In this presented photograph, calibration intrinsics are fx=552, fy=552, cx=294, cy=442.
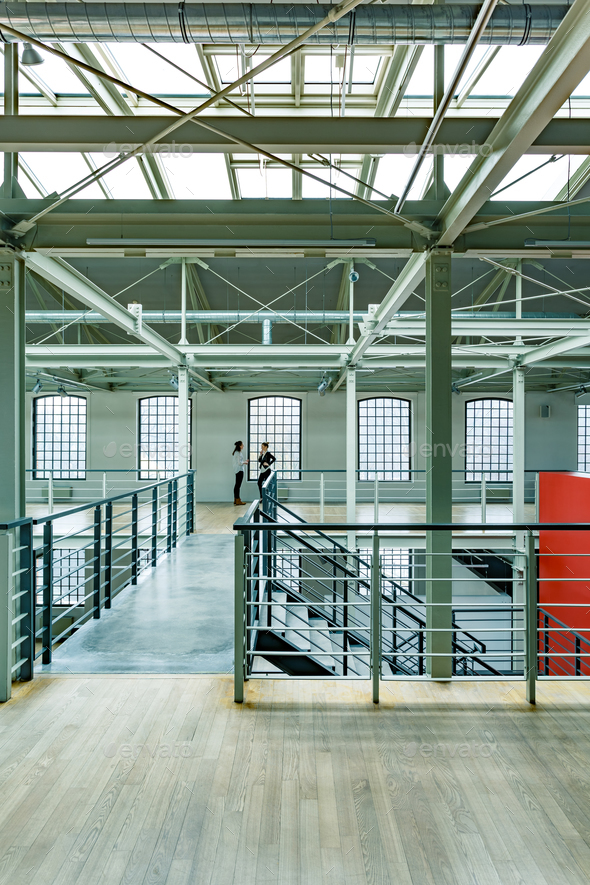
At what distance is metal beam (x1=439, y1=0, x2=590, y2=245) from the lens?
6.28ft

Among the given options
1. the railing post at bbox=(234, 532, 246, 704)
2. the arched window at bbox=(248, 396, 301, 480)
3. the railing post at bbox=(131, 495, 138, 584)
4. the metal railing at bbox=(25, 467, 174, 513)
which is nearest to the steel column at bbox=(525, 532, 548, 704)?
the railing post at bbox=(234, 532, 246, 704)

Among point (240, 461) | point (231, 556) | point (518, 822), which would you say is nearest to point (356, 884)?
point (518, 822)

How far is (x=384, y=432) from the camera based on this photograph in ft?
45.3

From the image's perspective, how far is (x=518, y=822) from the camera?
2.07m

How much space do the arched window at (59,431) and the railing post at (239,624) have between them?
38.2ft

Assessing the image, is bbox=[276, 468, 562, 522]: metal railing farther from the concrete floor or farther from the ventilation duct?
the ventilation duct

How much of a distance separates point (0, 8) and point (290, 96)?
442 cm

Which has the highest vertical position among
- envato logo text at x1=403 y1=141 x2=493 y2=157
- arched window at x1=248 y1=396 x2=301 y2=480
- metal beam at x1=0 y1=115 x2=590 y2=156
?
metal beam at x1=0 y1=115 x2=590 y2=156

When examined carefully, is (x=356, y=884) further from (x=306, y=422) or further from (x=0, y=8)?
(x=306, y=422)

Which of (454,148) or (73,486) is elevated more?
(454,148)

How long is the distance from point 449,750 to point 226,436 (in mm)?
11280

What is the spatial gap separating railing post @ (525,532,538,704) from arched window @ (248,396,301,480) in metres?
10.6

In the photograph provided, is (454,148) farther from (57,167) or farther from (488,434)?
(488,434)

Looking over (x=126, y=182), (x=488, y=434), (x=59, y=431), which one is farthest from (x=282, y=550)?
(x=59, y=431)
